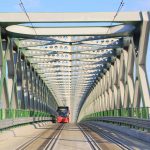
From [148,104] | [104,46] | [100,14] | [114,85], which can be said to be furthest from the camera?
[114,85]

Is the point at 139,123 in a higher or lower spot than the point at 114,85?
lower

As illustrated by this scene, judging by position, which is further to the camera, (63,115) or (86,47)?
(63,115)

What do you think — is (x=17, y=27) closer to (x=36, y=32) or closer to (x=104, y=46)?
(x=36, y=32)

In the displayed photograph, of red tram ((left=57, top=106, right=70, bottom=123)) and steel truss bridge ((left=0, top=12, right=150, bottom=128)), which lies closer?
steel truss bridge ((left=0, top=12, right=150, bottom=128))

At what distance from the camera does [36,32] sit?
36438 millimetres

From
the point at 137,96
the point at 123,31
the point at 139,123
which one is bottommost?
the point at 139,123

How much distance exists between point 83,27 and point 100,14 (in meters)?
4.66

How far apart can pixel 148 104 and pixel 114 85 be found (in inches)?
681

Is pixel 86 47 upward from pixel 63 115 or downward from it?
upward

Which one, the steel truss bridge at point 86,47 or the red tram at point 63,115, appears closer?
the steel truss bridge at point 86,47

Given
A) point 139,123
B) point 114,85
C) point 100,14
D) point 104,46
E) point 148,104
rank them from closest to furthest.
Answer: point 139,123 → point 148,104 → point 100,14 → point 104,46 → point 114,85

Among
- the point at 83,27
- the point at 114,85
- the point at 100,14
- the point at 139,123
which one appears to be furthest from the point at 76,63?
the point at 139,123

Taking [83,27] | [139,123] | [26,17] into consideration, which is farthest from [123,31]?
[139,123]

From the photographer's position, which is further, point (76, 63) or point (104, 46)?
point (76, 63)
